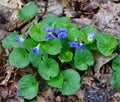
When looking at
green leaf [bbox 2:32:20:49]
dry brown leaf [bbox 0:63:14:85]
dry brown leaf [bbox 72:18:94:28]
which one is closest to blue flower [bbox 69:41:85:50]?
dry brown leaf [bbox 72:18:94:28]

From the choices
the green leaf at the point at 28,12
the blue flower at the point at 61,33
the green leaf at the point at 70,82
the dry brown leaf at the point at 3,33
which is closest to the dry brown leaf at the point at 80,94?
the green leaf at the point at 70,82

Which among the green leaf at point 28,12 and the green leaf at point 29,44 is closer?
the green leaf at point 29,44

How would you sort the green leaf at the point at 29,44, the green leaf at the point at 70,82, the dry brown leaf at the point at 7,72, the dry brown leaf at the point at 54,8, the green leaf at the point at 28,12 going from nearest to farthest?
the green leaf at the point at 70,82 → the green leaf at the point at 29,44 → the dry brown leaf at the point at 7,72 → the green leaf at the point at 28,12 → the dry brown leaf at the point at 54,8

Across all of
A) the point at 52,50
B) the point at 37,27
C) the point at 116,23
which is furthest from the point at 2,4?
the point at 116,23

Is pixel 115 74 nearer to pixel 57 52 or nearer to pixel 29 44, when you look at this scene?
pixel 57 52

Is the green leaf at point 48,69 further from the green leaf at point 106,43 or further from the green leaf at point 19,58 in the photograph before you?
the green leaf at point 106,43

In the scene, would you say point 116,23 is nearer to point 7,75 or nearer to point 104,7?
point 104,7
